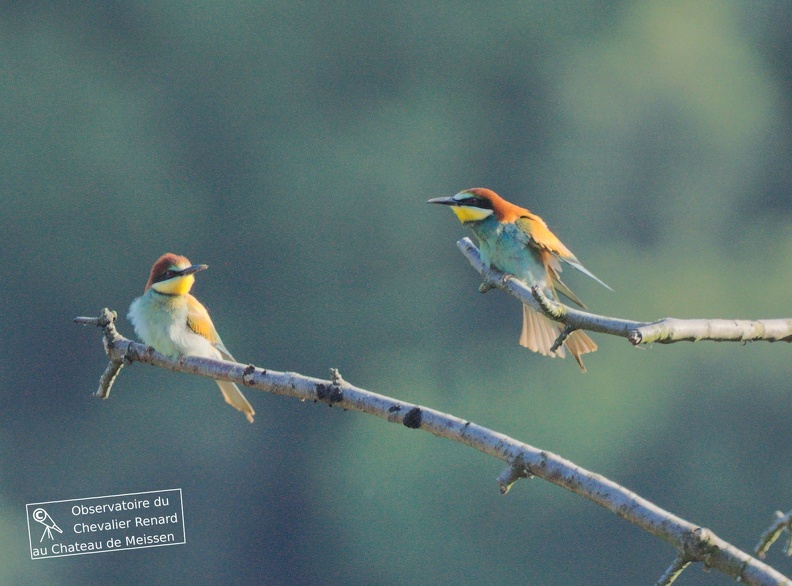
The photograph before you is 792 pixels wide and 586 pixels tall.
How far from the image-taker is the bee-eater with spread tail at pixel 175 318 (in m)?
2.18

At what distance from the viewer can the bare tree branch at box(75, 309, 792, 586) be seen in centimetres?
118

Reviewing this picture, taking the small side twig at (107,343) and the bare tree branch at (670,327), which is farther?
the small side twig at (107,343)

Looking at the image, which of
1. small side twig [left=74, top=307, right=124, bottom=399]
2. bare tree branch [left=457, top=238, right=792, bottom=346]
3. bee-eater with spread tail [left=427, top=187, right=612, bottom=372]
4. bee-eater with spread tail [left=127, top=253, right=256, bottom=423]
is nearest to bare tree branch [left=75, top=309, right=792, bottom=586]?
small side twig [left=74, top=307, right=124, bottom=399]

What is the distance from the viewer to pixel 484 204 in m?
2.47

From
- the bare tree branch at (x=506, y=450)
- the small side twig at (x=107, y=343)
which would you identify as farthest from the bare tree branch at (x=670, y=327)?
the small side twig at (x=107, y=343)

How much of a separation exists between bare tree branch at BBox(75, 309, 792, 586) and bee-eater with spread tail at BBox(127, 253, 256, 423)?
36cm

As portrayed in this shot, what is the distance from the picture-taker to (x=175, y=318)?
88.2 inches

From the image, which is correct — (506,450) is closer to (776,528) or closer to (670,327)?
(670,327)

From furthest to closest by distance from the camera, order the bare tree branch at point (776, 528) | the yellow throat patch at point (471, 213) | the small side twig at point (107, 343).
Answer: the yellow throat patch at point (471, 213) < the small side twig at point (107, 343) < the bare tree branch at point (776, 528)

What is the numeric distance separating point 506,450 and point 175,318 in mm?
1089

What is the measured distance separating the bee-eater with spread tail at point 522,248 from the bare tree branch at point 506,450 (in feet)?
2.71

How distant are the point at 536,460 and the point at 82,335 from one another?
25.3 ft

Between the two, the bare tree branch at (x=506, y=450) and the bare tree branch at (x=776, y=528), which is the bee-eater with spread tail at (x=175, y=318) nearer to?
the bare tree branch at (x=506, y=450)

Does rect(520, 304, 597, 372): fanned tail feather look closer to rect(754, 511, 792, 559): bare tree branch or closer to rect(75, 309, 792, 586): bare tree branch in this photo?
rect(75, 309, 792, 586): bare tree branch
